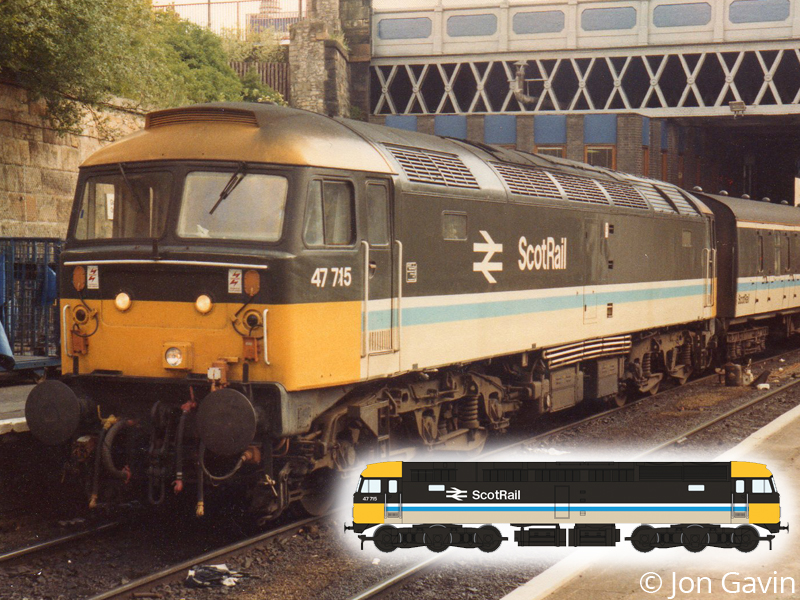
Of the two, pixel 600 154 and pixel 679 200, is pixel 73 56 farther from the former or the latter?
pixel 600 154

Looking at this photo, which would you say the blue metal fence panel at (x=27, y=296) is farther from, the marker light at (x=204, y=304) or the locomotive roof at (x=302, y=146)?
the marker light at (x=204, y=304)

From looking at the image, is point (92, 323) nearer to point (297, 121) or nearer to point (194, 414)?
point (194, 414)

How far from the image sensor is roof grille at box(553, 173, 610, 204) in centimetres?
1212

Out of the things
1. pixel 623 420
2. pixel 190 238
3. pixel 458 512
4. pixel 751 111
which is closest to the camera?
pixel 458 512

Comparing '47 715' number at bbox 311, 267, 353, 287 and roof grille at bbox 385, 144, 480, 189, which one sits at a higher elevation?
roof grille at bbox 385, 144, 480, 189

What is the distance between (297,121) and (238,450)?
8.98 ft

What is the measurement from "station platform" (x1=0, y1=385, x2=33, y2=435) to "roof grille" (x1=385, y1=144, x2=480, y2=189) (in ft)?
13.9

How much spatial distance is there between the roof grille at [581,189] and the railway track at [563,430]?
3040mm

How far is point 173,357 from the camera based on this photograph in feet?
25.1

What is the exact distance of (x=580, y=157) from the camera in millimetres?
40750

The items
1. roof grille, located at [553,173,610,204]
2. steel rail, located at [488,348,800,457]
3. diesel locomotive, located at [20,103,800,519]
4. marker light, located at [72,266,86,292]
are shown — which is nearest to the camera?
diesel locomotive, located at [20,103,800,519]

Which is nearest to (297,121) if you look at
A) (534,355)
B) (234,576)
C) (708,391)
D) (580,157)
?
(234,576)

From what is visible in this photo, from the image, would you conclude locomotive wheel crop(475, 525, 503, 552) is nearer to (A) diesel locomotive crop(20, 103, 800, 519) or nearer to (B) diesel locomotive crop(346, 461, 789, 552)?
(B) diesel locomotive crop(346, 461, 789, 552)

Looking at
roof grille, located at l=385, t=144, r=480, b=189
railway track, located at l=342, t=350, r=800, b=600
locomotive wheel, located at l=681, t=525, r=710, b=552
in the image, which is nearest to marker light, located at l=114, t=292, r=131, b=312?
roof grille, located at l=385, t=144, r=480, b=189
